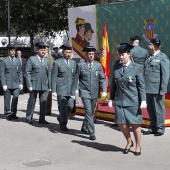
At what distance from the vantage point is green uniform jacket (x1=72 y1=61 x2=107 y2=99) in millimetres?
9031

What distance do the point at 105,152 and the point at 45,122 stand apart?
332 cm

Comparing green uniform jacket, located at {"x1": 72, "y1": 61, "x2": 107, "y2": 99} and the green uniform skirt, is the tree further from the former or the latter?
the green uniform skirt

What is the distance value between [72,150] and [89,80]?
5.28 ft

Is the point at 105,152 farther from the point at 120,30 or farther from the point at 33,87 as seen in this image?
the point at 120,30

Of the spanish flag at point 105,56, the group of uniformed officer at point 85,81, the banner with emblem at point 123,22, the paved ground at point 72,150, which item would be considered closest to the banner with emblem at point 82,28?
the banner with emblem at point 123,22

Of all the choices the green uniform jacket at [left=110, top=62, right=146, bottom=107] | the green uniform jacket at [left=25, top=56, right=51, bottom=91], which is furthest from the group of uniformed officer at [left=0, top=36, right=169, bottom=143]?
the green uniform jacket at [left=110, top=62, right=146, bottom=107]

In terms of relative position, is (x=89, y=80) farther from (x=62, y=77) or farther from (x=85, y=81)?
(x=62, y=77)

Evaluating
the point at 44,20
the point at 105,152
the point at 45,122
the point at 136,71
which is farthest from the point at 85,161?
the point at 44,20

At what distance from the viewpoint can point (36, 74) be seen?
10766 mm

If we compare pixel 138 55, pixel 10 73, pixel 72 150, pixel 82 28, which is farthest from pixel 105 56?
pixel 72 150

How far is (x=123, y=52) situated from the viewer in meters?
7.40

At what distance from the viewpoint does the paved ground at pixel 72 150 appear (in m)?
6.96

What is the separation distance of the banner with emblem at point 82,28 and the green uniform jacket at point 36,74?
5.17m

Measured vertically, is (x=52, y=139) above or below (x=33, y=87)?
below
